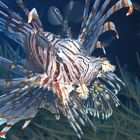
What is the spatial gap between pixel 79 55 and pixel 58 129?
1172 mm

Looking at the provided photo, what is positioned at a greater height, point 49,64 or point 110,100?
point 49,64

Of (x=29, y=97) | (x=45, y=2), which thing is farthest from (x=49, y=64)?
(x=45, y=2)

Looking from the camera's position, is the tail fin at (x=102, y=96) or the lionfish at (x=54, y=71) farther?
the tail fin at (x=102, y=96)

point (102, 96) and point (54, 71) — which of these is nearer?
A: point (54, 71)

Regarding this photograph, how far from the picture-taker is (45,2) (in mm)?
4801

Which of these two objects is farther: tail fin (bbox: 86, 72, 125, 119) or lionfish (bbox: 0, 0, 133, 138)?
tail fin (bbox: 86, 72, 125, 119)

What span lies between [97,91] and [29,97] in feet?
2.29

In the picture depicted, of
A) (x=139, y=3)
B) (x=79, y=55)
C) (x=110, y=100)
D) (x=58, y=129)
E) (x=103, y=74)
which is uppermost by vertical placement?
(x=139, y=3)

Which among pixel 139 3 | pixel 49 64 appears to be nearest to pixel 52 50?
pixel 49 64

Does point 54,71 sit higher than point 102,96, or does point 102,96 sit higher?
point 54,71

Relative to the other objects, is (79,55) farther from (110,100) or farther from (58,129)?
(58,129)

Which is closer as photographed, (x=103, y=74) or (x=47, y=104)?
(x=47, y=104)

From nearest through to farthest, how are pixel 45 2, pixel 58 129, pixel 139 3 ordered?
pixel 58 129, pixel 139 3, pixel 45 2

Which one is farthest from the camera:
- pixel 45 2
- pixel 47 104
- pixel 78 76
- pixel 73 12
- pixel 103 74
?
pixel 45 2
